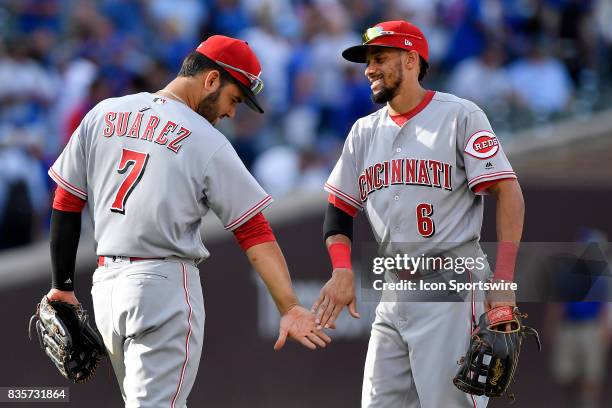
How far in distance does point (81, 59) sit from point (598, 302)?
5281 millimetres

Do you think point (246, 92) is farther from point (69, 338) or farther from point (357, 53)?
point (69, 338)

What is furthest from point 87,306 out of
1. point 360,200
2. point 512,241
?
point 512,241

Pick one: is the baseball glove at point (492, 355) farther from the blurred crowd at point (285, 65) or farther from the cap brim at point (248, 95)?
the blurred crowd at point (285, 65)

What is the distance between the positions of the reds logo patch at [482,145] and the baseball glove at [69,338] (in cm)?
187

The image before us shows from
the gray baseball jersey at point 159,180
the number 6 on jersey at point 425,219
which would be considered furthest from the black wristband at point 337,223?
the gray baseball jersey at point 159,180

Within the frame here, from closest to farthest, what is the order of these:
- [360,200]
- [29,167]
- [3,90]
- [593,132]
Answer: [360,200]
[29,167]
[3,90]
[593,132]

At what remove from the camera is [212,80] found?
4.89m

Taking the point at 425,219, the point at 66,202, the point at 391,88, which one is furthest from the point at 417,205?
the point at 66,202

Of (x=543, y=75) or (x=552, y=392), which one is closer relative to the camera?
(x=552, y=392)

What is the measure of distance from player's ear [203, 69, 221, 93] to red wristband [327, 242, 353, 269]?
1.01m

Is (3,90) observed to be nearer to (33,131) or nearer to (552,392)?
(33,131)

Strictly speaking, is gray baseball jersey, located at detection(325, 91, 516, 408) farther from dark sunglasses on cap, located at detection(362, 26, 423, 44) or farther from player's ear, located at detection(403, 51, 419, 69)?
dark sunglasses on cap, located at detection(362, 26, 423, 44)

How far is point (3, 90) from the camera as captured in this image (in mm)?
10016

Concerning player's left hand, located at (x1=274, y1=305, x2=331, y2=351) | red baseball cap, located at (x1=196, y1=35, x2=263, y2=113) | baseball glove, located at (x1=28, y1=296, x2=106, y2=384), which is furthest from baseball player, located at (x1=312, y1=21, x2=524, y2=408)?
baseball glove, located at (x1=28, y1=296, x2=106, y2=384)
